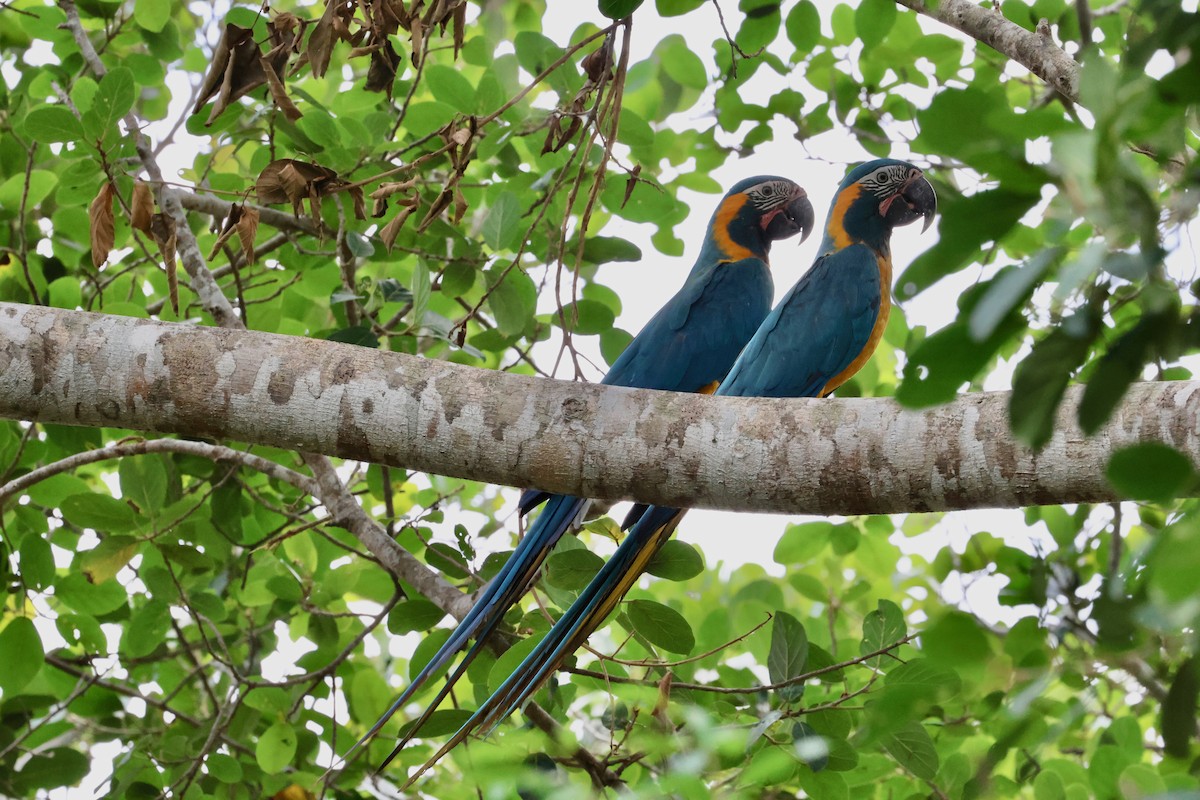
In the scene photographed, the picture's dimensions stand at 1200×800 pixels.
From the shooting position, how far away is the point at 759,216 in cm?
330

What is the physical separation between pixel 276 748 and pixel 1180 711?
7.08 ft

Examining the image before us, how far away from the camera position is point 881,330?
2.78 meters

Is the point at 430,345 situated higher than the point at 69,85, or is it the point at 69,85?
the point at 69,85

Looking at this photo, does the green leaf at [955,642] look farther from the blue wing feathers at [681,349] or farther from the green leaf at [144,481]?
the green leaf at [144,481]

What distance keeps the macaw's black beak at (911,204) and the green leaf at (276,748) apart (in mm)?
2120

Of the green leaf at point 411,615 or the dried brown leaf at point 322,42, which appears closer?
the dried brown leaf at point 322,42

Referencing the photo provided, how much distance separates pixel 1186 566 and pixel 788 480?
0.97m

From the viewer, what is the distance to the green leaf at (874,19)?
2670 mm

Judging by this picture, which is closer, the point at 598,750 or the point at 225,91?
the point at 225,91

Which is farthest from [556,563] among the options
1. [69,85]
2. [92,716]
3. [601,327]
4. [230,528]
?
[69,85]

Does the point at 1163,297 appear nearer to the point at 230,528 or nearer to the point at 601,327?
the point at 601,327

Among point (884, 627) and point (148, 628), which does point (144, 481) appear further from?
point (884, 627)

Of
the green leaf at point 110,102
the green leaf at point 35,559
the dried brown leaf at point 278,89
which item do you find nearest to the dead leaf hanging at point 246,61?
the dried brown leaf at point 278,89

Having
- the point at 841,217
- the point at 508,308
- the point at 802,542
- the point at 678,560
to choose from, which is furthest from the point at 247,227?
the point at 841,217
